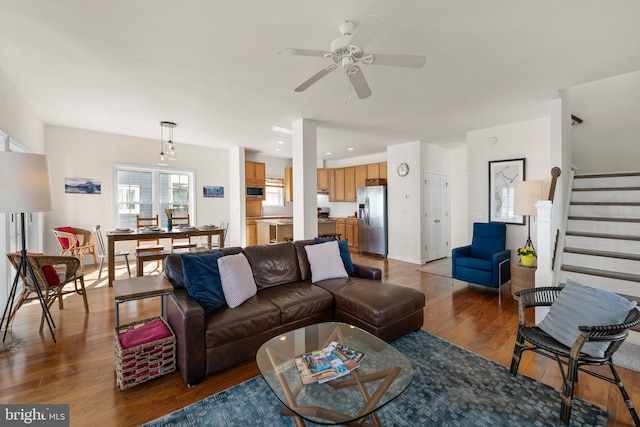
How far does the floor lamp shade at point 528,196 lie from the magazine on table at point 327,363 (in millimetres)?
3454

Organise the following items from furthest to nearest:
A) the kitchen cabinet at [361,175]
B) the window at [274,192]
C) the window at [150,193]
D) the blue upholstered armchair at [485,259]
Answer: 1. the window at [274,192]
2. the kitchen cabinet at [361,175]
3. the window at [150,193]
4. the blue upholstered armchair at [485,259]

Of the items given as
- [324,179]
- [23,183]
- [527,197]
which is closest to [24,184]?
[23,183]

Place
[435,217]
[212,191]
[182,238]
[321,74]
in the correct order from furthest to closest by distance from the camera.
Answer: [212,191], [435,217], [182,238], [321,74]

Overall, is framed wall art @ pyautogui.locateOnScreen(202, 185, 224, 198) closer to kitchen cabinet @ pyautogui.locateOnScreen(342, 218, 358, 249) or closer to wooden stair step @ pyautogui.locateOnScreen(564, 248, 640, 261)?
kitchen cabinet @ pyautogui.locateOnScreen(342, 218, 358, 249)

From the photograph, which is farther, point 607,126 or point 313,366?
point 607,126

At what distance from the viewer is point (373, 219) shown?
22.4 feet

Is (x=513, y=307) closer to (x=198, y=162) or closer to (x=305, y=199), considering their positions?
(x=305, y=199)

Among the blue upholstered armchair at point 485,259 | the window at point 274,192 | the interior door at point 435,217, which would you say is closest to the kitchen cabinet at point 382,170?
the interior door at point 435,217

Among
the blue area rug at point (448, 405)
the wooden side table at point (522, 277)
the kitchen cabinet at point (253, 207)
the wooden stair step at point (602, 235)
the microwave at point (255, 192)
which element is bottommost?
the blue area rug at point (448, 405)

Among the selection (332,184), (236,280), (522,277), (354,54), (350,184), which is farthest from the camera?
(332,184)

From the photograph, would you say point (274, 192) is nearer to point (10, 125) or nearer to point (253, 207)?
point (253, 207)

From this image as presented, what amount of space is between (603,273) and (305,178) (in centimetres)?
384

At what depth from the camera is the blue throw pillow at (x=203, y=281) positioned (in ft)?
7.50

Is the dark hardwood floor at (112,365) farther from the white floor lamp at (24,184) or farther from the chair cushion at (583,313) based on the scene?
the chair cushion at (583,313)
